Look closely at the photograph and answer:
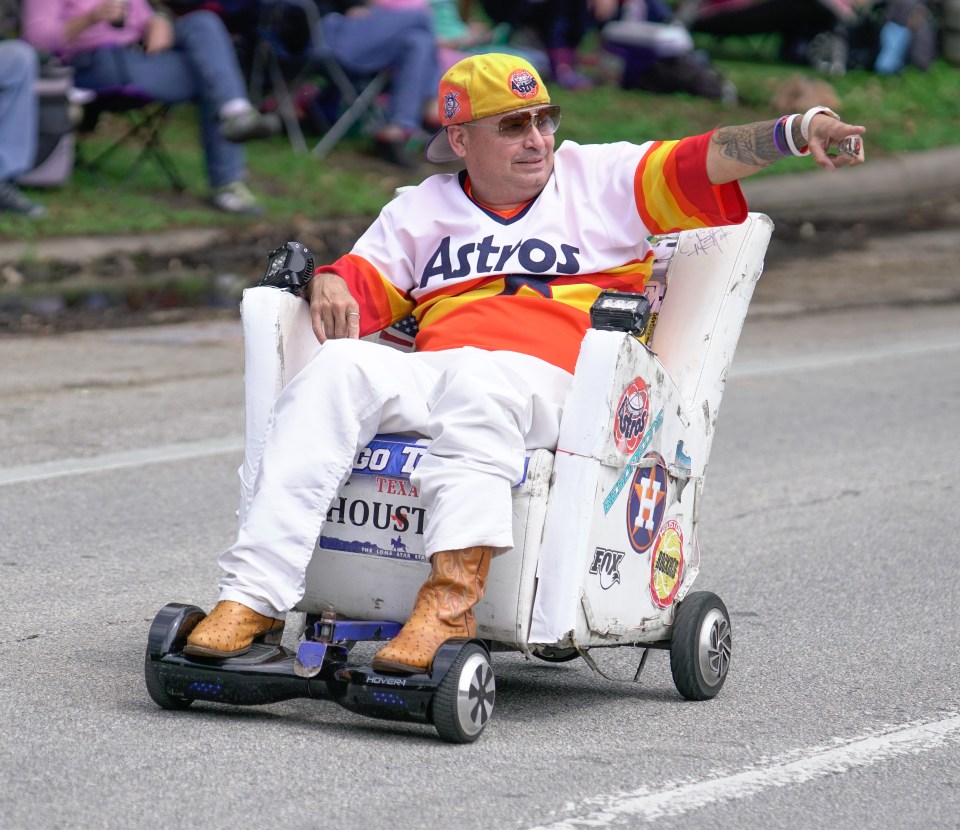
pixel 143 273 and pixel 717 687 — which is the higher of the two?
pixel 717 687

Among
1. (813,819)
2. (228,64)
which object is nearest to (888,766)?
(813,819)

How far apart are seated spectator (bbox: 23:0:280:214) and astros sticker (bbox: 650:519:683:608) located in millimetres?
8704

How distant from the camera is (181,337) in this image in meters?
9.95

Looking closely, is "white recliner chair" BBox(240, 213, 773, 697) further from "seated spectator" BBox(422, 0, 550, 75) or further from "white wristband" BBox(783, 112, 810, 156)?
"seated spectator" BBox(422, 0, 550, 75)

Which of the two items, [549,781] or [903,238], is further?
[903,238]

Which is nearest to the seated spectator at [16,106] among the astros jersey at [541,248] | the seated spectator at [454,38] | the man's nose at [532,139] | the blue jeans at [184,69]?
the blue jeans at [184,69]

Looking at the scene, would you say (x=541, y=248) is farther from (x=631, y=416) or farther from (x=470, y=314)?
(x=631, y=416)

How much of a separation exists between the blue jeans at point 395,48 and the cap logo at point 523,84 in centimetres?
960

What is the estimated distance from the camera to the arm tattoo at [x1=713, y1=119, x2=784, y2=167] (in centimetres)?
421

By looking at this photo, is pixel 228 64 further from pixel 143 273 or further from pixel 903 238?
pixel 903 238

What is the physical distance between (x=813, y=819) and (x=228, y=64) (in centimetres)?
1005

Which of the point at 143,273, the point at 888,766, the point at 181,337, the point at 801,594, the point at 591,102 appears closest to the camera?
the point at 888,766

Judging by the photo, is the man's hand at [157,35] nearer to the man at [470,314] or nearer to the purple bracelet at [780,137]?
the man at [470,314]

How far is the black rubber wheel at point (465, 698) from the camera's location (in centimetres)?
369
